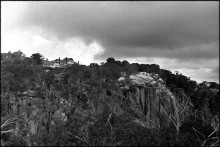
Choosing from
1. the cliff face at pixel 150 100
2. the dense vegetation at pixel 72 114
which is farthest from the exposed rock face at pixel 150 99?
the dense vegetation at pixel 72 114

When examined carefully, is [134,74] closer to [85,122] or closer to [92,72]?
A: [92,72]

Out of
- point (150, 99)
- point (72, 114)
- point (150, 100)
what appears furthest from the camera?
point (150, 99)

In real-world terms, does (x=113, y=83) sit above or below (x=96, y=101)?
above

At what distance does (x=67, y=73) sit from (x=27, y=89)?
8442mm

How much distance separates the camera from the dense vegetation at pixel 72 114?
23.2 metres

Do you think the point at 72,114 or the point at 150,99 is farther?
the point at 150,99

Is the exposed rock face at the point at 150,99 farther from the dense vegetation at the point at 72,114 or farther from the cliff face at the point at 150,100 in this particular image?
the dense vegetation at the point at 72,114

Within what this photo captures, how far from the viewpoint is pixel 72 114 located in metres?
35.2

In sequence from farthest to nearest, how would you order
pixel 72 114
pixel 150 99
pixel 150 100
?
pixel 150 99 < pixel 150 100 < pixel 72 114

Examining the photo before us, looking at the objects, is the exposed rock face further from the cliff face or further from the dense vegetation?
the dense vegetation

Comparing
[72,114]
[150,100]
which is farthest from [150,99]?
[72,114]

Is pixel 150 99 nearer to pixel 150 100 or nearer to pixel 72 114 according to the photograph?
pixel 150 100

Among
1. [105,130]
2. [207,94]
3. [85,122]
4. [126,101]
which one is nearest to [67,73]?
[126,101]

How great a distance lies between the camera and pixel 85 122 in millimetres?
30734
